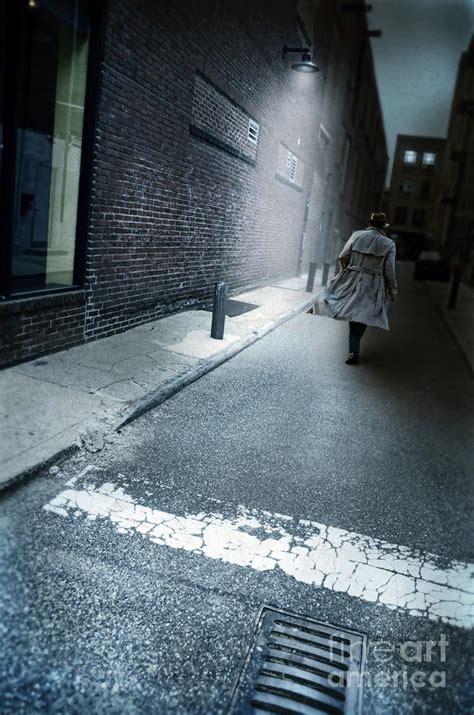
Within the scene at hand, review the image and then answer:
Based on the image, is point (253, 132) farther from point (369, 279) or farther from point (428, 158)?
point (428, 158)

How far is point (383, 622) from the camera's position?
2594 millimetres

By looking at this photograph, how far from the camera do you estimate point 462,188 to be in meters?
33.9

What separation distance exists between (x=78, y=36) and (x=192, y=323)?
4.28 meters

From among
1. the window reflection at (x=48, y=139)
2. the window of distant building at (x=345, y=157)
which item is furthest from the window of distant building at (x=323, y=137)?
the window reflection at (x=48, y=139)

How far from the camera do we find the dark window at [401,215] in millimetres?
66312

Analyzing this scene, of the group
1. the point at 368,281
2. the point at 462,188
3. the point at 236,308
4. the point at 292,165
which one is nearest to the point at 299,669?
the point at 368,281

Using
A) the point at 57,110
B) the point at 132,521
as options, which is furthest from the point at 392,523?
the point at 57,110

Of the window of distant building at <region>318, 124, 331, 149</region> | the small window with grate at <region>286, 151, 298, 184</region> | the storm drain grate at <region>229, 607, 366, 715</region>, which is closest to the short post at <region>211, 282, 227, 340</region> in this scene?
the storm drain grate at <region>229, 607, 366, 715</region>

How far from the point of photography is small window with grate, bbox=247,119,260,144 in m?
12.4

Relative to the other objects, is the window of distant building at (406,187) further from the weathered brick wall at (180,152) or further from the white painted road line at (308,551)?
the white painted road line at (308,551)

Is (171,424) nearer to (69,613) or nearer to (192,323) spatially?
(69,613)

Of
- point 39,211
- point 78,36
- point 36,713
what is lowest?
point 36,713

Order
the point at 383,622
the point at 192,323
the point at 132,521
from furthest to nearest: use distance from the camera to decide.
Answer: the point at 192,323
the point at 132,521
the point at 383,622

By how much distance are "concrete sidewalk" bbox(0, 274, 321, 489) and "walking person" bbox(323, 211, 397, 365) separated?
163 centimetres
